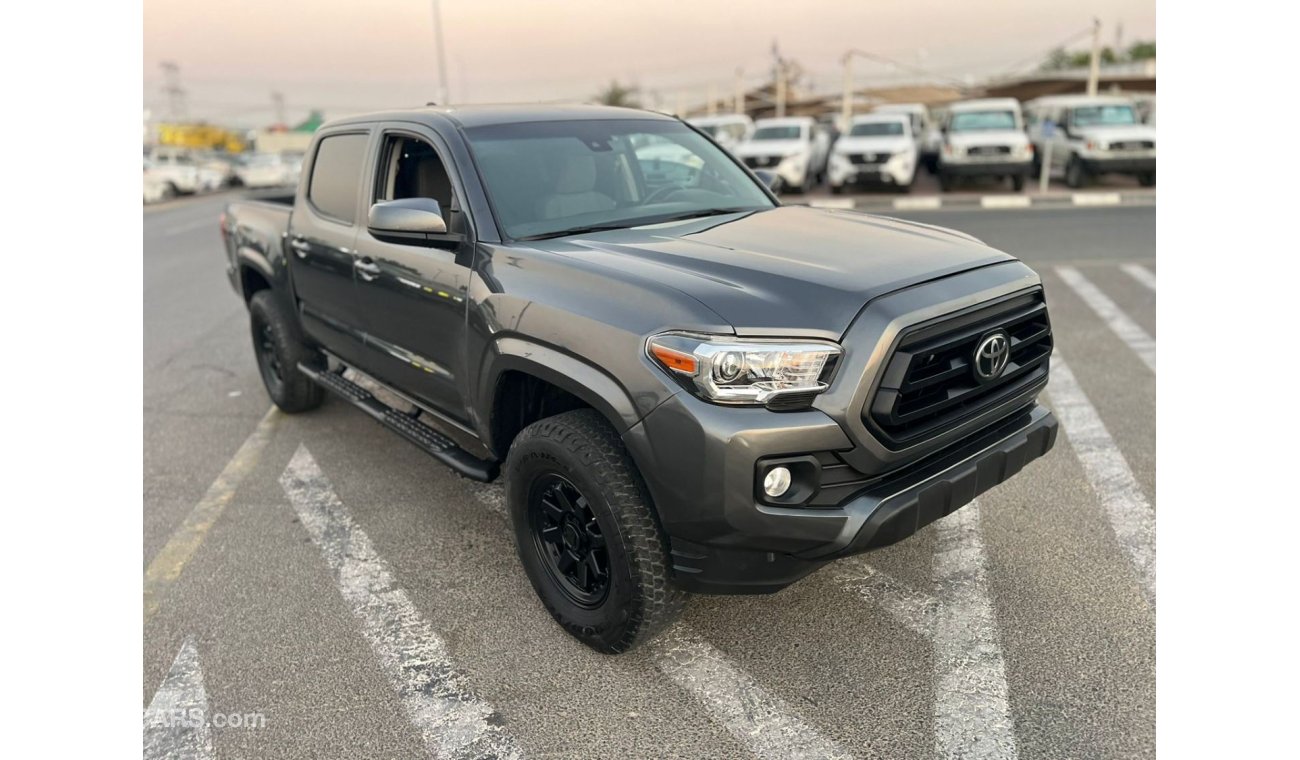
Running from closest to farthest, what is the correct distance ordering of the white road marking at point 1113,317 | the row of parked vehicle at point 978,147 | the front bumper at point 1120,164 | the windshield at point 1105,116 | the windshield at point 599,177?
the windshield at point 599,177 < the white road marking at point 1113,317 < the front bumper at point 1120,164 < the row of parked vehicle at point 978,147 < the windshield at point 1105,116

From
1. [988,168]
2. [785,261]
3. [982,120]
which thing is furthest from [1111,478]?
[982,120]

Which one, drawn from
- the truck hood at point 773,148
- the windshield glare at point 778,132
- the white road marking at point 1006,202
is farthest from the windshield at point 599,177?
the windshield glare at point 778,132

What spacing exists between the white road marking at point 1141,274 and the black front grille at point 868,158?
7.63 meters

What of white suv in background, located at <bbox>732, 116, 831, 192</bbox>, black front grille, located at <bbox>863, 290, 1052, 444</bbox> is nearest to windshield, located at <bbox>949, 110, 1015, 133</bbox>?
white suv in background, located at <bbox>732, 116, 831, 192</bbox>

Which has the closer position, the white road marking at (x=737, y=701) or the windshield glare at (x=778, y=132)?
the white road marking at (x=737, y=701)

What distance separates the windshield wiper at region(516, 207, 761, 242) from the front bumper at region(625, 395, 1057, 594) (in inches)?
43.0

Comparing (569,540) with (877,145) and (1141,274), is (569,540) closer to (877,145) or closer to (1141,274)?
(1141,274)

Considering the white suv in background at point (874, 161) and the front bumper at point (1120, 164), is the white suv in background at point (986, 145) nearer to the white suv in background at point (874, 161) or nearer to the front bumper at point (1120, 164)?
the white suv in background at point (874, 161)

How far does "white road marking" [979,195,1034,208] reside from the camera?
15773 mm

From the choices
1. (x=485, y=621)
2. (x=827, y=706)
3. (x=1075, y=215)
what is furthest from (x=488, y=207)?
(x=1075, y=215)

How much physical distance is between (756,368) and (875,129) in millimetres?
16792

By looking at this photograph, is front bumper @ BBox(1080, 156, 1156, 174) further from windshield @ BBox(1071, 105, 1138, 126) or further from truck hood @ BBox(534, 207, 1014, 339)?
truck hood @ BBox(534, 207, 1014, 339)

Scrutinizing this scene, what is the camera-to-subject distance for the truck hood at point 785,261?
2.59 meters

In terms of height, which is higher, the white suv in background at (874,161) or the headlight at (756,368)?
the white suv in background at (874,161)
